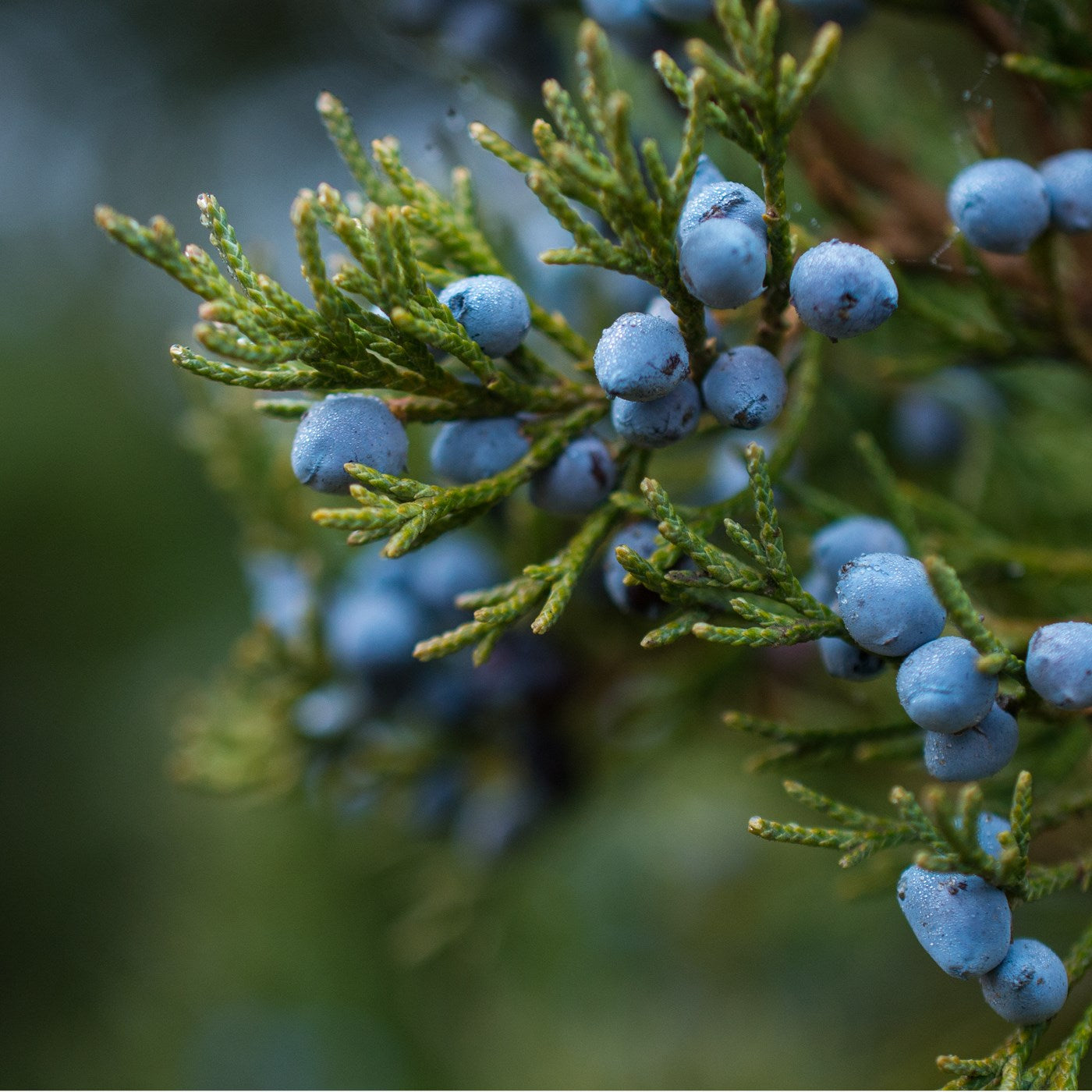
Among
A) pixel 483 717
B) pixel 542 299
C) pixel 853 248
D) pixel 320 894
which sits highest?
pixel 853 248

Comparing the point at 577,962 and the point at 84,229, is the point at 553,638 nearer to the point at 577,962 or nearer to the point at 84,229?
the point at 577,962

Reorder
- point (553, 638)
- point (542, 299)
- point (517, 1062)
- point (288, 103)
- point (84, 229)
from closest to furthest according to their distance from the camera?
point (542, 299)
point (553, 638)
point (517, 1062)
point (288, 103)
point (84, 229)

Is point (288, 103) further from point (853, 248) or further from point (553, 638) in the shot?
point (853, 248)

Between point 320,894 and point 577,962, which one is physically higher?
point 320,894

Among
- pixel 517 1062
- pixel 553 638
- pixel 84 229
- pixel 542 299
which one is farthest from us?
pixel 84 229

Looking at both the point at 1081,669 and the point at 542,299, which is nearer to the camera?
the point at 1081,669

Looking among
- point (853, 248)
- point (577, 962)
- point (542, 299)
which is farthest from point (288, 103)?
point (853, 248)
